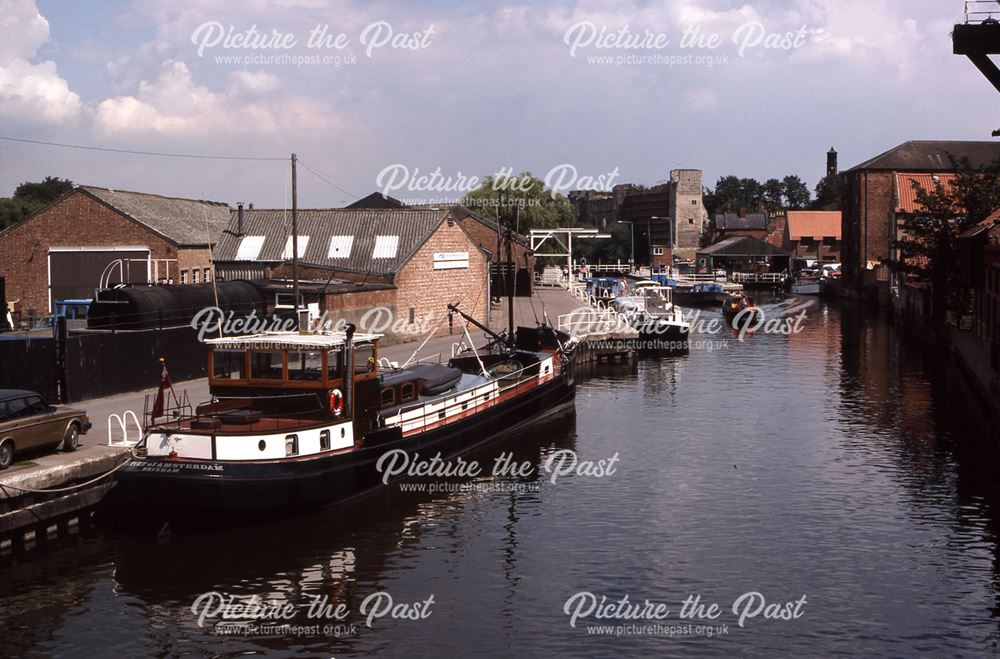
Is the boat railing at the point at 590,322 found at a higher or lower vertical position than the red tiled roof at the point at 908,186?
lower

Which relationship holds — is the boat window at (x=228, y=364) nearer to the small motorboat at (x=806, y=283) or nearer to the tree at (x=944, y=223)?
the tree at (x=944, y=223)

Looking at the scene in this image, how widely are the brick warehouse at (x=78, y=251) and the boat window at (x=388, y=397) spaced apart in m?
28.1

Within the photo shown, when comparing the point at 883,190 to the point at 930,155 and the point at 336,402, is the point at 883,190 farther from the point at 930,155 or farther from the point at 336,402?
the point at 336,402

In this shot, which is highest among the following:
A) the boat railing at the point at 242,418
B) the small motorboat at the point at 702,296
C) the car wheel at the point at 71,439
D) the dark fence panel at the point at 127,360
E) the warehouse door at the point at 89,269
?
the warehouse door at the point at 89,269

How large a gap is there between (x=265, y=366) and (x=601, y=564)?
33.4 feet

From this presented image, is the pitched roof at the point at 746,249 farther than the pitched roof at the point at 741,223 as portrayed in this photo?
No

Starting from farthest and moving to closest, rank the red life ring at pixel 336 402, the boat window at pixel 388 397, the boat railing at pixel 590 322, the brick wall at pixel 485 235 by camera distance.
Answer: the brick wall at pixel 485 235 → the boat railing at pixel 590 322 → the boat window at pixel 388 397 → the red life ring at pixel 336 402

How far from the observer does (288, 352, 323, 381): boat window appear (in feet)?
89.2

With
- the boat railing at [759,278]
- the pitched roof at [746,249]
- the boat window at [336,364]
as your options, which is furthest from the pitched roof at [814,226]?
the boat window at [336,364]

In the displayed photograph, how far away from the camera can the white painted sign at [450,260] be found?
200 ft

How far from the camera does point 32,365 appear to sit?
34062mm

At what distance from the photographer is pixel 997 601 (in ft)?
69.1

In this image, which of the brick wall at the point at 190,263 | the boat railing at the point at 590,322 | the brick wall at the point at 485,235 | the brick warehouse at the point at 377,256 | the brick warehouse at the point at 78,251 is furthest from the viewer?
the brick wall at the point at 485,235

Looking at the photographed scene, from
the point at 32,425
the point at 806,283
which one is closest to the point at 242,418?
the point at 32,425
